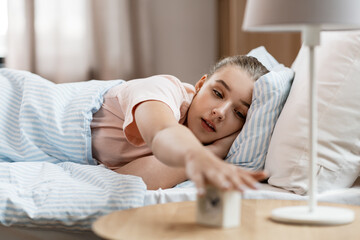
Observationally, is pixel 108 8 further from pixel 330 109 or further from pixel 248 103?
pixel 330 109

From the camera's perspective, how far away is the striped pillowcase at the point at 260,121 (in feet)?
4.42

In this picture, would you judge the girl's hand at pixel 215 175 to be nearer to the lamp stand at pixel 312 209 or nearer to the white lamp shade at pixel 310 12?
the lamp stand at pixel 312 209

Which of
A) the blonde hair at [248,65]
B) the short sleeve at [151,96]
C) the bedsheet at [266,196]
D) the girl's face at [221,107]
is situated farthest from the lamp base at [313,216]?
the blonde hair at [248,65]

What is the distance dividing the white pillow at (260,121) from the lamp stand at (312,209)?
0.43m

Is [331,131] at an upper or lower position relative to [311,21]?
lower

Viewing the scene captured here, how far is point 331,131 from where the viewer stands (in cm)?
120

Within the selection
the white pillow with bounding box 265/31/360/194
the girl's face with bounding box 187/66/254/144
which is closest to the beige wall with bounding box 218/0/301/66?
the girl's face with bounding box 187/66/254/144

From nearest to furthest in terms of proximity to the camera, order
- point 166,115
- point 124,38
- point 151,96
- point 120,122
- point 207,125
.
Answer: point 166,115 → point 151,96 → point 207,125 → point 120,122 → point 124,38

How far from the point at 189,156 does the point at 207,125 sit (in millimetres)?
616

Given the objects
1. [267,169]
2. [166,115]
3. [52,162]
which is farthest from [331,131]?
[52,162]

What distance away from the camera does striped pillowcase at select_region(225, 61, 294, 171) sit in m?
1.35

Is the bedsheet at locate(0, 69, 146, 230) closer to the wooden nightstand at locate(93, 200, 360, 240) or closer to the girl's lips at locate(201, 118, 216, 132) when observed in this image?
the wooden nightstand at locate(93, 200, 360, 240)

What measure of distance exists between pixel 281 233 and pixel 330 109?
0.49m

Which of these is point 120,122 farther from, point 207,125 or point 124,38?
point 124,38
